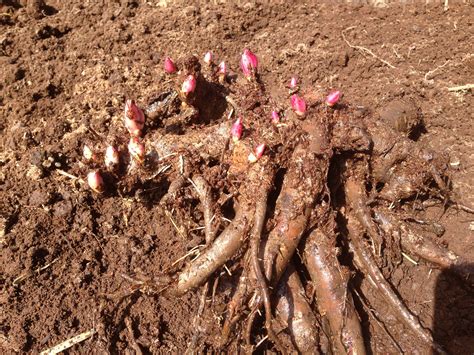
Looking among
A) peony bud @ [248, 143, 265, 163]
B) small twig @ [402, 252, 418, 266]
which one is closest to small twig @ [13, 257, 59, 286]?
peony bud @ [248, 143, 265, 163]

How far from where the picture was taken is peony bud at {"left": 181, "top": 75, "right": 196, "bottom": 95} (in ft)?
6.72

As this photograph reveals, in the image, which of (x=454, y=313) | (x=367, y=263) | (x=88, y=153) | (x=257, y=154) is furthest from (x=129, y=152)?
(x=454, y=313)

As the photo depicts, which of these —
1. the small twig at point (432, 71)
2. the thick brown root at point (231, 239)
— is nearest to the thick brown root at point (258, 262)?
the thick brown root at point (231, 239)

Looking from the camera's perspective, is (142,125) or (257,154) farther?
(142,125)

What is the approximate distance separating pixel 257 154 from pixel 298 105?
34 cm

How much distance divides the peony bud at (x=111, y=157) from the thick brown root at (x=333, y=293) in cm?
105

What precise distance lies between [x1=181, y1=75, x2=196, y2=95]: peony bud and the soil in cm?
23

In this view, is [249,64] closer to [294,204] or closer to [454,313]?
[294,204]

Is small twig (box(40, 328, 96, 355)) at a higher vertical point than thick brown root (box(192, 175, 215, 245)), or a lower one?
lower

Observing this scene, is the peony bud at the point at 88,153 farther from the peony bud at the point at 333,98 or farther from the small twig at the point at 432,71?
the small twig at the point at 432,71

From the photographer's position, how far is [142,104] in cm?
226

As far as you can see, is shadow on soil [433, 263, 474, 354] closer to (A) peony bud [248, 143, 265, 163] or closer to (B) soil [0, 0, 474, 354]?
(B) soil [0, 0, 474, 354]

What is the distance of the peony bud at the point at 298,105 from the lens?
77.9 inches

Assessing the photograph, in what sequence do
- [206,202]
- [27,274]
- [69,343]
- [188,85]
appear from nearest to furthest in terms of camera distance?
[69,343], [27,274], [206,202], [188,85]
